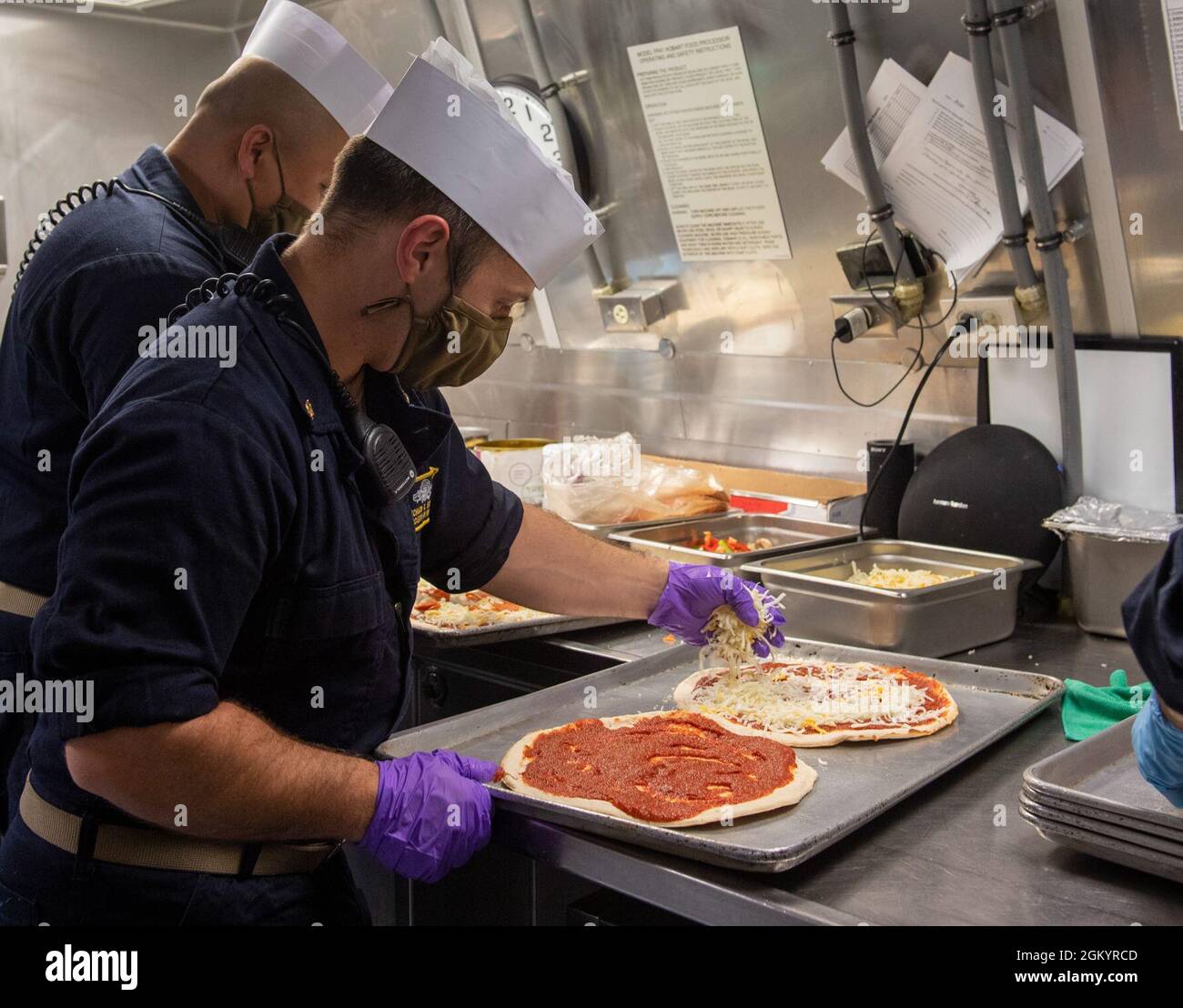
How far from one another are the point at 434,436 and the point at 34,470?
0.71 meters

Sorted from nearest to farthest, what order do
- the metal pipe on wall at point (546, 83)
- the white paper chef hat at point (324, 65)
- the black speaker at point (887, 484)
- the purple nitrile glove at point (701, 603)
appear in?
the purple nitrile glove at point (701, 603) → the white paper chef hat at point (324, 65) → the black speaker at point (887, 484) → the metal pipe on wall at point (546, 83)

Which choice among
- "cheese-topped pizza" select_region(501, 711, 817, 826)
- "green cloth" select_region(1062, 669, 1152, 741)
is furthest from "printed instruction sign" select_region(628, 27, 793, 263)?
"cheese-topped pizza" select_region(501, 711, 817, 826)

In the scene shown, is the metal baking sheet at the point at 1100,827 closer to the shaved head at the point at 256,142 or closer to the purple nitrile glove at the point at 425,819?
the purple nitrile glove at the point at 425,819

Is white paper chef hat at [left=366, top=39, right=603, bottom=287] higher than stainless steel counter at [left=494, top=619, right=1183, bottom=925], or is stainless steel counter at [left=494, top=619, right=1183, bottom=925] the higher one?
white paper chef hat at [left=366, top=39, right=603, bottom=287]

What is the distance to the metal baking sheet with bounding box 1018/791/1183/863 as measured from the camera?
143 cm

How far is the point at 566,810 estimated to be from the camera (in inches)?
64.7

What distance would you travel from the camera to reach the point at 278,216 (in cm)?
250

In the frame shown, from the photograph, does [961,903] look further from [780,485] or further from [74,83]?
[74,83]

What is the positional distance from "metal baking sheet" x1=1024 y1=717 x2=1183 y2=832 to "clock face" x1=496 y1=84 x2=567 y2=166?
8.88 feet

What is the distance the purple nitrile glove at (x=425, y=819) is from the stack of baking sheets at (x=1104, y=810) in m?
0.76

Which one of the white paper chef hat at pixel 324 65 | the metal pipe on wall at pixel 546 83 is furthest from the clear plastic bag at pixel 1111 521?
the metal pipe on wall at pixel 546 83

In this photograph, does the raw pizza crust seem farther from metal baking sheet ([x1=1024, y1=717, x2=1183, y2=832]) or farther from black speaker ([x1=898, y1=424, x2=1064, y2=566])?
black speaker ([x1=898, y1=424, x2=1064, y2=566])

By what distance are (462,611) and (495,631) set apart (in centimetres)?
34

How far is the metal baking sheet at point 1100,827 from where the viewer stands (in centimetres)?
143
